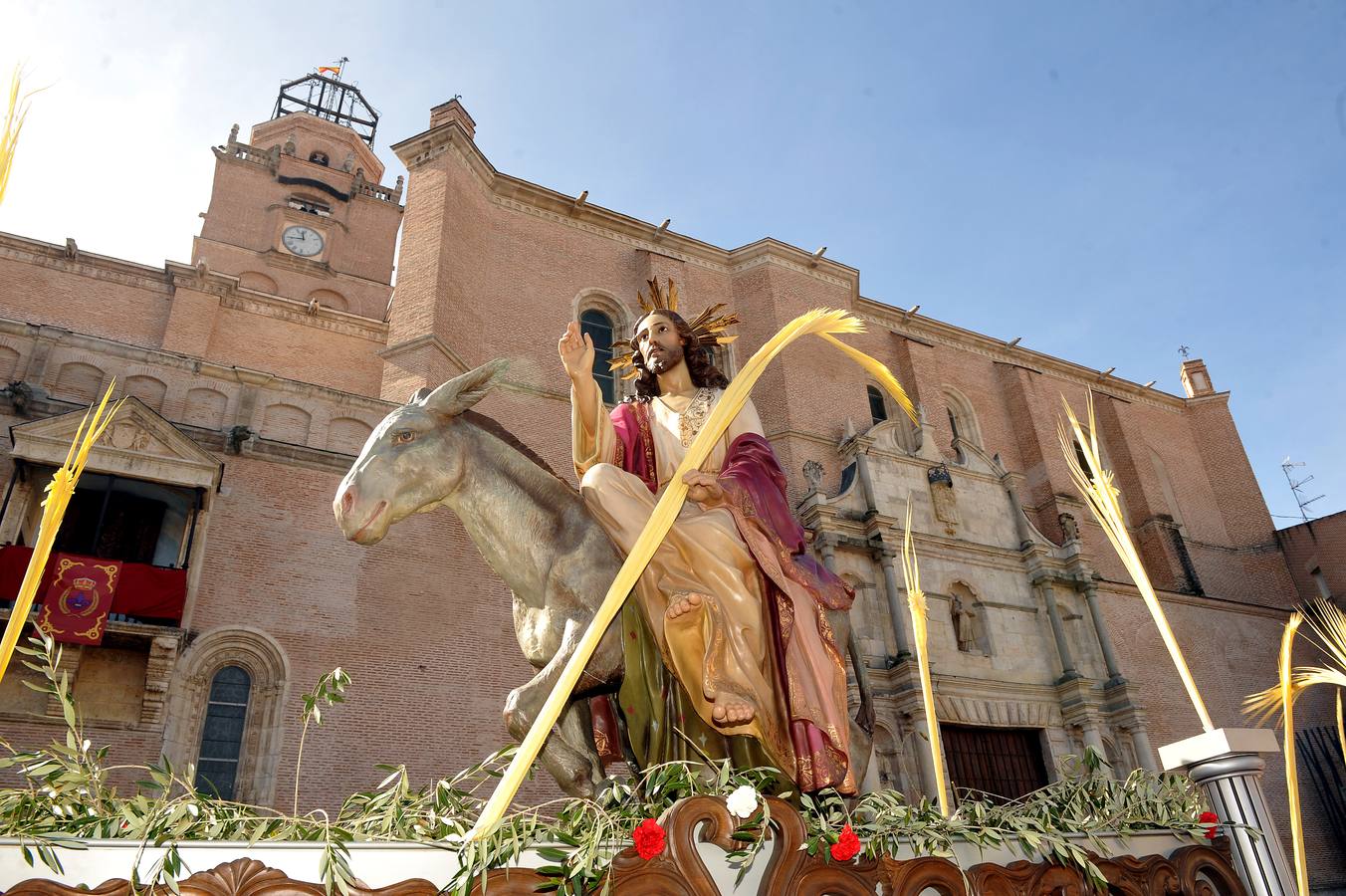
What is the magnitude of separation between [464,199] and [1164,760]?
669 inches

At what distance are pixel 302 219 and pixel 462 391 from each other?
31390 mm

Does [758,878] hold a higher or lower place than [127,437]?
lower

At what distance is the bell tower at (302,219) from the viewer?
97.3ft

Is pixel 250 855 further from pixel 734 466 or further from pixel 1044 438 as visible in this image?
pixel 1044 438

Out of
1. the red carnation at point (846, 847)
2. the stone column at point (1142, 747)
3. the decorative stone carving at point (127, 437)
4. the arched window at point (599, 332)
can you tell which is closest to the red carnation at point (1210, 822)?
the red carnation at point (846, 847)

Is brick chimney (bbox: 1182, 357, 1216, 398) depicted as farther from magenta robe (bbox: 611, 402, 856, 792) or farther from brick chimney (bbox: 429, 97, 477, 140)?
magenta robe (bbox: 611, 402, 856, 792)

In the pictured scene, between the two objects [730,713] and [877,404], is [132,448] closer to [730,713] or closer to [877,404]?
[730,713]

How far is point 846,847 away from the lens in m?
Answer: 2.55

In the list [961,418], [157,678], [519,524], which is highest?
[961,418]

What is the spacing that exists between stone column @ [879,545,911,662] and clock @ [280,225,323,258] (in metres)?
23.6

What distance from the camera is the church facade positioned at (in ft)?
38.6

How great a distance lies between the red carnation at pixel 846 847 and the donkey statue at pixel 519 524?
1.23 meters

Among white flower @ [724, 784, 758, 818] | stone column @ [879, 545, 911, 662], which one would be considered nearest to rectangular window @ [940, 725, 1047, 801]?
stone column @ [879, 545, 911, 662]

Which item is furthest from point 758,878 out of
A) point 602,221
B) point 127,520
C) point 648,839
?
point 602,221
